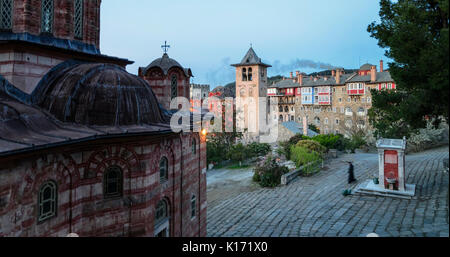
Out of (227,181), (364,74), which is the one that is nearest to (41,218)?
(227,181)

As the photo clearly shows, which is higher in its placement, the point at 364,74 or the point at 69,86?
the point at 364,74

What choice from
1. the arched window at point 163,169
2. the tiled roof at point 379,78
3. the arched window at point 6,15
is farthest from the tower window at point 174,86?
the tiled roof at point 379,78

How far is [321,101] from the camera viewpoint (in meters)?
58.3

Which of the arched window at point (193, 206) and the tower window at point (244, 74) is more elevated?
the tower window at point (244, 74)

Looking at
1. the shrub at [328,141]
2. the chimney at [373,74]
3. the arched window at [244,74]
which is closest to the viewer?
the shrub at [328,141]

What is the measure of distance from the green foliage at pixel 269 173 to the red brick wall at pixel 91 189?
12120 mm

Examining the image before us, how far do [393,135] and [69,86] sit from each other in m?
23.1

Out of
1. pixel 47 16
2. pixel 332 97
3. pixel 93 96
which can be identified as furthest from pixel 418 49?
pixel 332 97

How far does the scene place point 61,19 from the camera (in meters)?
9.99

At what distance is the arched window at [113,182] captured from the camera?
7824 millimetres

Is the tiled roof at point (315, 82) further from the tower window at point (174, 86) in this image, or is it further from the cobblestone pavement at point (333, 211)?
the tower window at point (174, 86)

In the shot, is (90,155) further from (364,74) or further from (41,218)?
(364,74)

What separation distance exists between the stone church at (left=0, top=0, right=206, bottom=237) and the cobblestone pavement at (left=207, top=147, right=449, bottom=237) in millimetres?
3881
